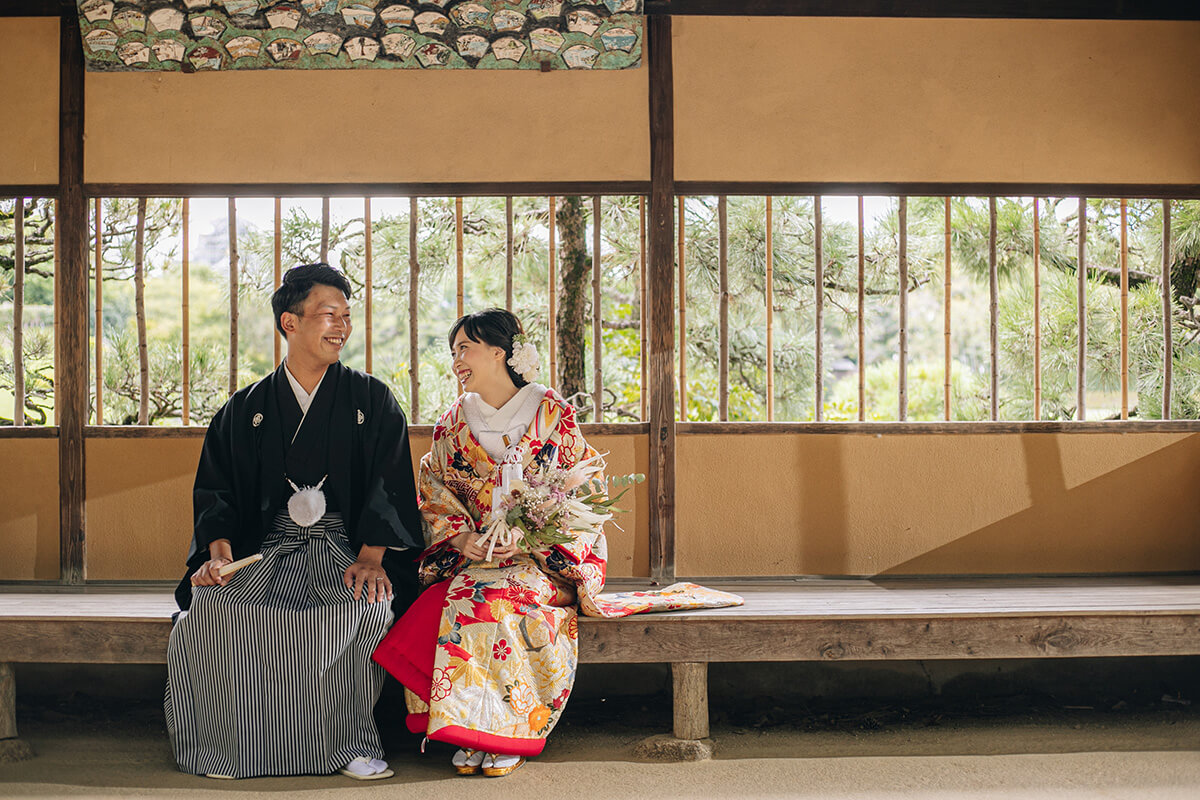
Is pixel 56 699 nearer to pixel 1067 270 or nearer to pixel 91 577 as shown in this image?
pixel 91 577

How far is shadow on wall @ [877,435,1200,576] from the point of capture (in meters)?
3.76

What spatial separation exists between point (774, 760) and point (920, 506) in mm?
1429

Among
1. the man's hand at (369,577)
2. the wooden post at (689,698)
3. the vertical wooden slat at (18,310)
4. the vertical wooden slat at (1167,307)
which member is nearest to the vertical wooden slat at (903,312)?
the vertical wooden slat at (1167,307)

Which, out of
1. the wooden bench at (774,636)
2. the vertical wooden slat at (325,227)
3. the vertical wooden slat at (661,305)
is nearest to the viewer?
the wooden bench at (774,636)

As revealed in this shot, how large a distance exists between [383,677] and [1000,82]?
10.6 feet

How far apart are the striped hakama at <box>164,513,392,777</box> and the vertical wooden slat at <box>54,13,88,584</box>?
4.38ft

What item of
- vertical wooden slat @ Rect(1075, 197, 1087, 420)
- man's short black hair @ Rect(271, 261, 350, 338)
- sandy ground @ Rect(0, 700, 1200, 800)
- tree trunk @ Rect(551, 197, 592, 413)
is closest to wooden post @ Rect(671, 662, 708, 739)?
sandy ground @ Rect(0, 700, 1200, 800)

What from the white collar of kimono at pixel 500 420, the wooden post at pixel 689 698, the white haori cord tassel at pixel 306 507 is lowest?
the wooden post at pixel 689 698

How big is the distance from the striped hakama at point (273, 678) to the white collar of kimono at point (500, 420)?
0.57 m

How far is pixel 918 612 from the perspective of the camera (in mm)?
2805

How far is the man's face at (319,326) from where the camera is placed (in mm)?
2812

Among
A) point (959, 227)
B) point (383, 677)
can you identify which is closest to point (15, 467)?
point (383, 677)

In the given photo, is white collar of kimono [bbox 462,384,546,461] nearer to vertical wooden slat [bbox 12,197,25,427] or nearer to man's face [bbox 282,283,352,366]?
man's face [bbox 282,283,352,366]

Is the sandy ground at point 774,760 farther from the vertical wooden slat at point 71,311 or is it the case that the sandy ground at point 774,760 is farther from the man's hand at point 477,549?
the vertical wooden slat at point 71,311
